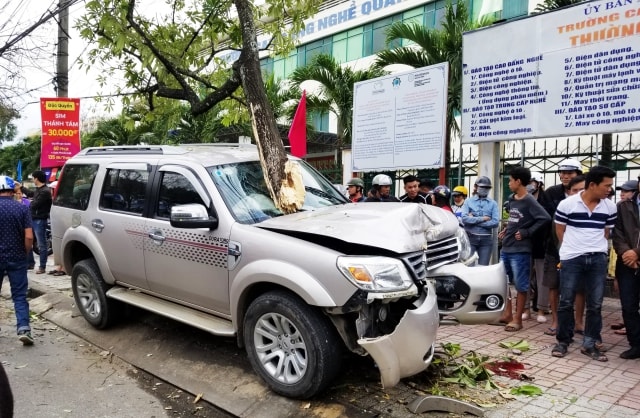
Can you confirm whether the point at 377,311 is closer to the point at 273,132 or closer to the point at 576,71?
the point at 273,132

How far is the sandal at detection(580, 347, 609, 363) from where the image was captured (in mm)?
4555

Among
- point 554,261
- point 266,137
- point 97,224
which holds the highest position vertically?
point 266,137

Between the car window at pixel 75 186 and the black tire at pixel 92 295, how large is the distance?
70 cm

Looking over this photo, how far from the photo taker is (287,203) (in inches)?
172

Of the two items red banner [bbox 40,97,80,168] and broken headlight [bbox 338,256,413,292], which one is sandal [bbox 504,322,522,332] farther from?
red banner [bbox 40,97,80,168]

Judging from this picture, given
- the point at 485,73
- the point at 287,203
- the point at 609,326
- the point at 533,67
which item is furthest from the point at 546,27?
the point at 287,203

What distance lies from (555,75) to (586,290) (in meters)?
3.07

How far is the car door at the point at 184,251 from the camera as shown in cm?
412

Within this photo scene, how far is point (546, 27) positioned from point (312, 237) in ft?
15.9

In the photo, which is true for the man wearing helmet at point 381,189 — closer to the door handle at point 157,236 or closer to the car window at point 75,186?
the door handle at point 157,236

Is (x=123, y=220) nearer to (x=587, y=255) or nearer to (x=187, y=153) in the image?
(x=187, y=153)

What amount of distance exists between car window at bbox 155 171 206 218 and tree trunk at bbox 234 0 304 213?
0.69 m

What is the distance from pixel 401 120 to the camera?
26.5 feet

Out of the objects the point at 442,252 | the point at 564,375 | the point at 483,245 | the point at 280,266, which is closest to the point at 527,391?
the point at 564,375
